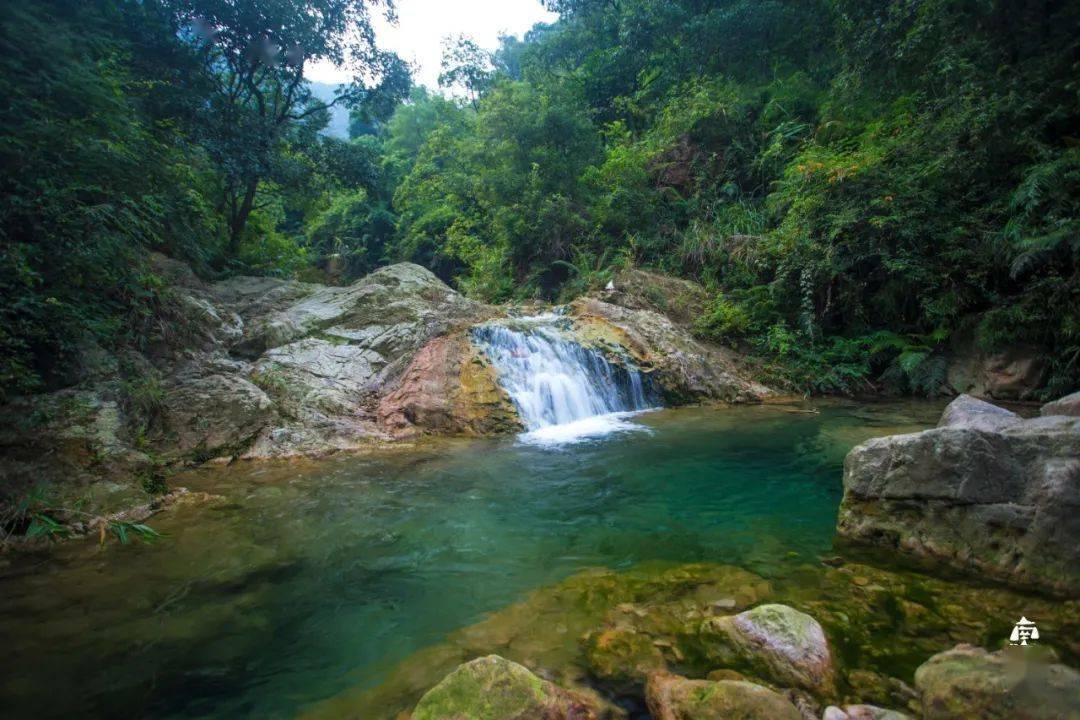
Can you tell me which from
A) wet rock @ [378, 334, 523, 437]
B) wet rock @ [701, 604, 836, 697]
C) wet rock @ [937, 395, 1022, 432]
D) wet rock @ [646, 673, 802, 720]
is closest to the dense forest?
wet rock @ [378, 334, 523, 437]

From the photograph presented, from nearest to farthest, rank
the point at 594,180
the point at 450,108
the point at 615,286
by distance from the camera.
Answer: the point at 615,286 < the point at 594,180 < the point at 450,108

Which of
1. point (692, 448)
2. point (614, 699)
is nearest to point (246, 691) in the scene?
point (614, 699)

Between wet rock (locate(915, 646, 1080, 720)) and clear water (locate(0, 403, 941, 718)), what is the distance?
123 cm

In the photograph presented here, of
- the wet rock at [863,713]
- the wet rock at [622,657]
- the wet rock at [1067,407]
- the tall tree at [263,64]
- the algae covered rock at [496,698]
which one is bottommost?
the wet rock at [863,713]

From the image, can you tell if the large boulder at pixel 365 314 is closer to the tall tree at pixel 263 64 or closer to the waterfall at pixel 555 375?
the waterfall at pixel 555 375

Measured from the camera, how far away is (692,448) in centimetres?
679

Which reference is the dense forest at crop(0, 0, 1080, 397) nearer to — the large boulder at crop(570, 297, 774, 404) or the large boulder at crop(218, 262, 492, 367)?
the large boulder at crop(570, 297, 774, 404)

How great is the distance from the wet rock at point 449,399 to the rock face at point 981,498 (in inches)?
209

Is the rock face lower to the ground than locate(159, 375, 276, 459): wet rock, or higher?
lower

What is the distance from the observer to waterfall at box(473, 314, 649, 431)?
887 centimetres

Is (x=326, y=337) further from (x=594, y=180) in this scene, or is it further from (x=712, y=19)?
(x=712, y=19)

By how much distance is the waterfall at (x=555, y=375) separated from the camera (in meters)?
8.87

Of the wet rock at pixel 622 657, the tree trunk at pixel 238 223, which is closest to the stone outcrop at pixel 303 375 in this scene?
the tree trunk at pixel 238 223

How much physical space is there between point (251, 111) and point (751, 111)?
46.4 feet
